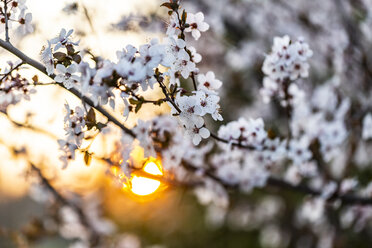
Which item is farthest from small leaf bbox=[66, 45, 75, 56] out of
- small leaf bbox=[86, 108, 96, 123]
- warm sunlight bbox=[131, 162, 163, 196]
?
warm sunlight bbox=[131, 162, 163, 196]

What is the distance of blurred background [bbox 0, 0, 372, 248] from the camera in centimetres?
255

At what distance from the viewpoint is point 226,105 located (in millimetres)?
5855

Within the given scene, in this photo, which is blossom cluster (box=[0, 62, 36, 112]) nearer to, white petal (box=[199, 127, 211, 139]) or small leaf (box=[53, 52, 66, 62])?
small leaf (box=[53, 52, 66, 62])

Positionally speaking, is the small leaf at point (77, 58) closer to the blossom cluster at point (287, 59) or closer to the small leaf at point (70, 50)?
the small leaf at point (70, 50)

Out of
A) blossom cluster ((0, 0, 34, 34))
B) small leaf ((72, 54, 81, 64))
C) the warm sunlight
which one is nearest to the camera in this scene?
small leaf ((72, 54, 81, 64))

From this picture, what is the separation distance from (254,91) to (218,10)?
4.00 feet

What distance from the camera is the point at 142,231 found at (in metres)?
8.30

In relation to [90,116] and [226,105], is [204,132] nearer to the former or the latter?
[90,116]

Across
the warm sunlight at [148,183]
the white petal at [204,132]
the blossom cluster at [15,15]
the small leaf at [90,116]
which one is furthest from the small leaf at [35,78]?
the warm sunlight at [148,183]

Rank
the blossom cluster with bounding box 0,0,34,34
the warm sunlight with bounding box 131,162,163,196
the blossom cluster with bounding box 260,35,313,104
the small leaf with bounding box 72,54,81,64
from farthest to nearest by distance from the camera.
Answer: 1. the warm sunlight with bounding box 131,162,163,196
2. the blossom cluster with bounding box 260,35,313,104
3. the blossom cluster with bounding box 0,0,34,34
4. the small leaf with bounding box 72,54,81,64

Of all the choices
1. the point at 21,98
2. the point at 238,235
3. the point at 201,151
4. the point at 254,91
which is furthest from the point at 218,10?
the point at 238,235

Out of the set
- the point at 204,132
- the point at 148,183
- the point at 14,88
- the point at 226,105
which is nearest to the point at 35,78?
the point at 14,88

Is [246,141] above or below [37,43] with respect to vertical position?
below

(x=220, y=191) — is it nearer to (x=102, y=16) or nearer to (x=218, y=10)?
(x=102, y=16)
